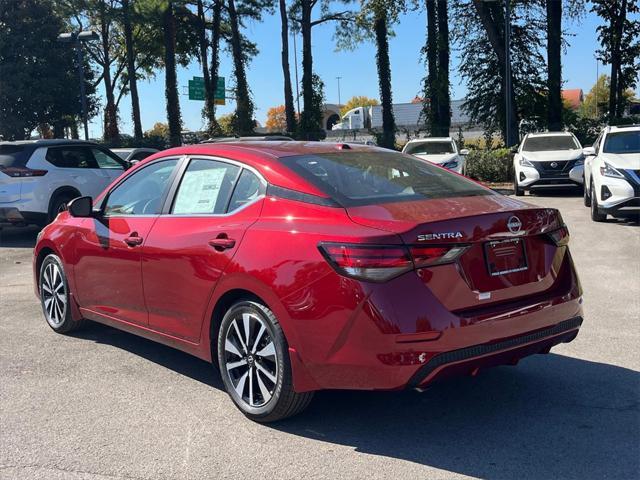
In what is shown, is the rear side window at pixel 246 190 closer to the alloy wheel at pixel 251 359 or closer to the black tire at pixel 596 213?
the alloy wheel at pixel 251 359

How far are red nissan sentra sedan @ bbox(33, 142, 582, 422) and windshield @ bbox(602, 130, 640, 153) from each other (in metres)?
9.03

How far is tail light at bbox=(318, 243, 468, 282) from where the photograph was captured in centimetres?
347

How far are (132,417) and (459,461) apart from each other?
1985mm

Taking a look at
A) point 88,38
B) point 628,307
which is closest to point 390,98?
point 88,38

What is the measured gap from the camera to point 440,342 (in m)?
3.50

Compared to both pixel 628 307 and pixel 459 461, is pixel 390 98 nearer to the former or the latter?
pixel 628 307

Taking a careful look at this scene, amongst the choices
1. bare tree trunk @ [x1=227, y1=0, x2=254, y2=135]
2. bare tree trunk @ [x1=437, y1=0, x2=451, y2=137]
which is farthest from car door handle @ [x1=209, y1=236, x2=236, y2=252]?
bare tree trunk @ [x1=227, y1=0, x2=254, y2=135]

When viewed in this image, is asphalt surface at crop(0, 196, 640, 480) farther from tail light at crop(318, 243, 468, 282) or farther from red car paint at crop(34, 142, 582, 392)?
tail light at crop(318, 243, 468, 282)

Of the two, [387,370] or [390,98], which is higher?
[390,98]

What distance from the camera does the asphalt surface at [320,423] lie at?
3559 millimetres

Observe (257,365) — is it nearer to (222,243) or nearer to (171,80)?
(222,243)

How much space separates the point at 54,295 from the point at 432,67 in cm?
3077

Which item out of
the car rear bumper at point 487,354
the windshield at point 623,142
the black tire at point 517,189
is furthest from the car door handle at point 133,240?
the black tire at point 517,189

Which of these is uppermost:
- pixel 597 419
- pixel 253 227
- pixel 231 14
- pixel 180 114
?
pixel 231 14
